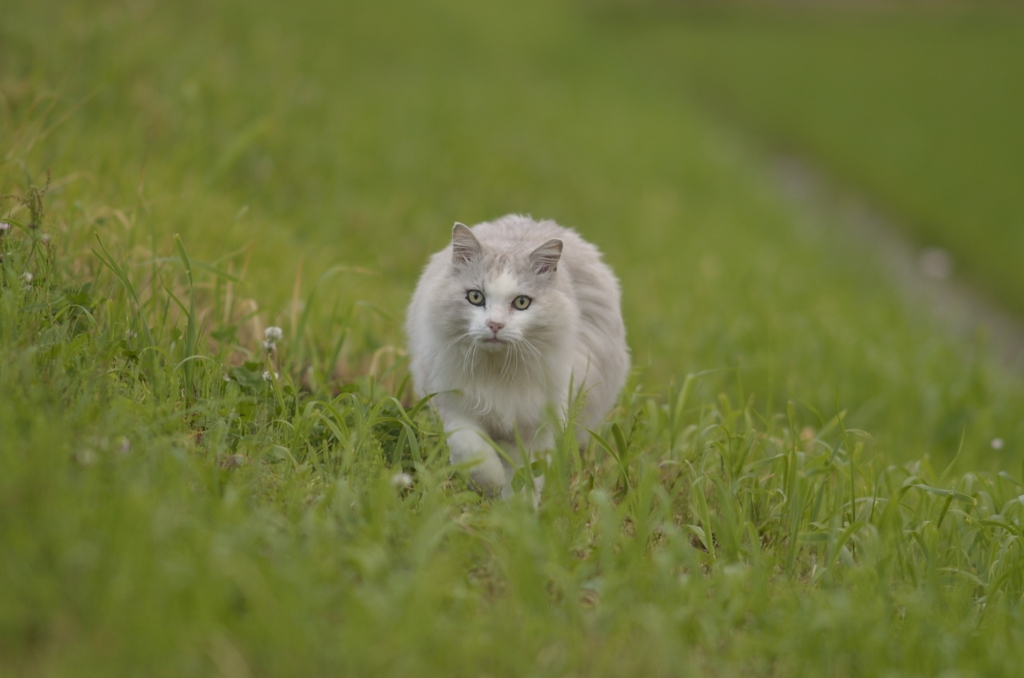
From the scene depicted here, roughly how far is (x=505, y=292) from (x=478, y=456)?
24.0 inches

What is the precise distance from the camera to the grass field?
211cm

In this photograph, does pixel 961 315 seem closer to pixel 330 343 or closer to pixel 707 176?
pixel 707 176

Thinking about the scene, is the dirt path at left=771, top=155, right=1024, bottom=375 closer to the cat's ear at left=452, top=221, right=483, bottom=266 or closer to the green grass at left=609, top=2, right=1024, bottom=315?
the green grass at left=609, top=2, right=1024, bottom=315

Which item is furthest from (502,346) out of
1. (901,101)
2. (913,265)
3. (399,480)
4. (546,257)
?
(901,101)

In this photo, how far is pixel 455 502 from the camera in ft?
9.04

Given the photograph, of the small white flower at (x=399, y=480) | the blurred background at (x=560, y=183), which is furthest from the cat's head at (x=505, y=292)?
the blurred background at (x=560, y=183)

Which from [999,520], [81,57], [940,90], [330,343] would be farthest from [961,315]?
[940,90]

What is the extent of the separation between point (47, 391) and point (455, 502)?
132cm

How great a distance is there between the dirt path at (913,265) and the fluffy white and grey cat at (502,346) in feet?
12.5

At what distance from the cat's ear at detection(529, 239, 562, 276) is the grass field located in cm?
66

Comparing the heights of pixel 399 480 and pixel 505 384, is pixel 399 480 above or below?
below

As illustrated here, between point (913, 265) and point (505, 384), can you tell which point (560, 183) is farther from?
point (505, 384)

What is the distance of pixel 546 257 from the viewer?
322 centimetres

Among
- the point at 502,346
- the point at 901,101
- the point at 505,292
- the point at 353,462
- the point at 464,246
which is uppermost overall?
the point at 901,101
